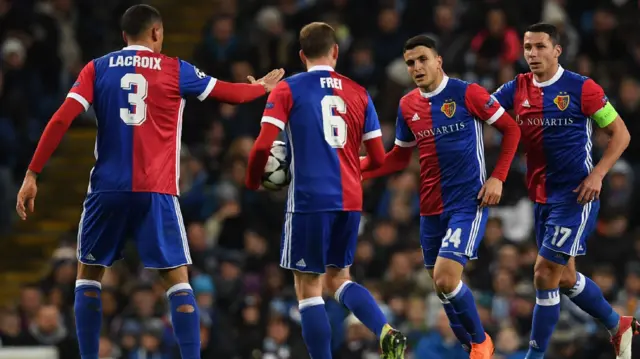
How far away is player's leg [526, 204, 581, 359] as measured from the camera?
34.7ft

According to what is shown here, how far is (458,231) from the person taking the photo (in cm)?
1030

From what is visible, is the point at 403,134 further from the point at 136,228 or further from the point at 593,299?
the point at 136,228

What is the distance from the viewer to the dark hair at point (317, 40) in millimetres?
9688

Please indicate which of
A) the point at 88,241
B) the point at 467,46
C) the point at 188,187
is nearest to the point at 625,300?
the point at 467,46

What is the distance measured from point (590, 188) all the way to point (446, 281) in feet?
4.42

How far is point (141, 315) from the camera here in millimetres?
15039

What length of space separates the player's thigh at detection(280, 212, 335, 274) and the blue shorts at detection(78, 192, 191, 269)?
76 centimetres

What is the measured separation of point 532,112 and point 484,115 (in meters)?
0.56

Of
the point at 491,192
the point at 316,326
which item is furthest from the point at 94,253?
the point at 491,192

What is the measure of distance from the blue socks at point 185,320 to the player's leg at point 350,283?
109 centimetres

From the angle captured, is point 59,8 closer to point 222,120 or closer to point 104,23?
point 104,23

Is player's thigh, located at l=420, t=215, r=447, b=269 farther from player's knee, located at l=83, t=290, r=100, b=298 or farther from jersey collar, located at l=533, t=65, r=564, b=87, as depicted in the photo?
player's knee, located at l=83, t=290, r=100, b=298

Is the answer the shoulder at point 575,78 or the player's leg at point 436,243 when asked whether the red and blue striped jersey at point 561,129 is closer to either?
the shoulder at point 575,78

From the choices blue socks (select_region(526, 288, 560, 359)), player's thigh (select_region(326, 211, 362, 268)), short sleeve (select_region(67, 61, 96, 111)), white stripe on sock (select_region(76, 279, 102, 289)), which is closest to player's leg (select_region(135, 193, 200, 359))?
white stripe on sock (select_region(76, 279, 102, 289))
